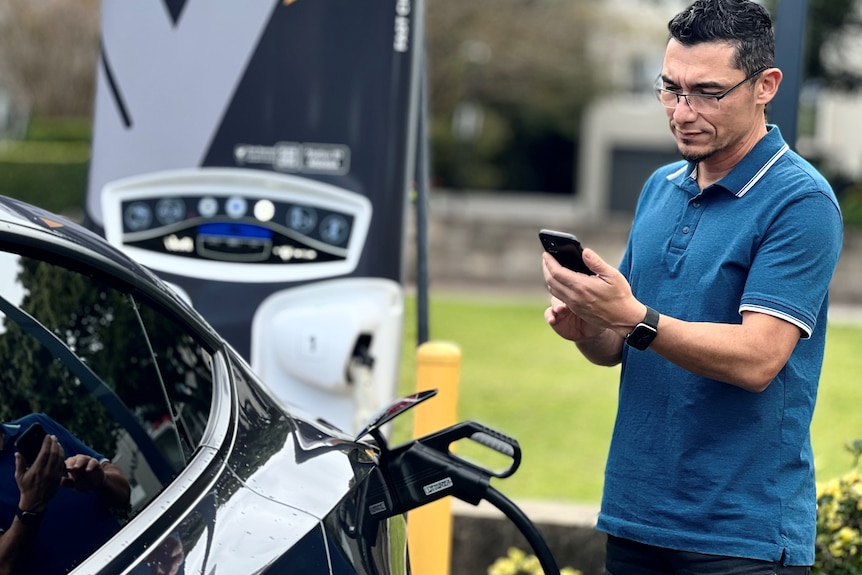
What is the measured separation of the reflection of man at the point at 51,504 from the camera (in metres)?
2.03

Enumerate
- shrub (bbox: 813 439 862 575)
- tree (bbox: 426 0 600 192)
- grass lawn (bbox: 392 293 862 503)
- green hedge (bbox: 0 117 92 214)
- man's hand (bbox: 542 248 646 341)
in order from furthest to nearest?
tree (bbox: 426 0 600 192) < green hedge (bbox: 0 117 92 214) < grass lawn (bbox: 392 293 862 503) < shrub (bbox: 813 439 862 575) < man's hand (bbox: 542 248 646 341)

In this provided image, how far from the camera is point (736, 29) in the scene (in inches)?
88.7

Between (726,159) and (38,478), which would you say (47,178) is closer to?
(38,478)

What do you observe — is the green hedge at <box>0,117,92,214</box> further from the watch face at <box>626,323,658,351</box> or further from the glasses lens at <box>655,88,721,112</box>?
the watch face at <box>626,323,658,351</box>

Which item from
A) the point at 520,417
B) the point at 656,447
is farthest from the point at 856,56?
the point at 656,447

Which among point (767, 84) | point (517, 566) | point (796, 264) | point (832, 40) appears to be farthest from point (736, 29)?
point (832, 40)

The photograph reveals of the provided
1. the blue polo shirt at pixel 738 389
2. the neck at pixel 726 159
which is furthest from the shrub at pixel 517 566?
the neck at pixel 726 159

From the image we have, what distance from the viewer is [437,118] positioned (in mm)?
24766

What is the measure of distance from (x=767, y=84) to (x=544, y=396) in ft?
21.3

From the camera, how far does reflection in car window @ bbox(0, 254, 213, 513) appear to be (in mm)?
2449

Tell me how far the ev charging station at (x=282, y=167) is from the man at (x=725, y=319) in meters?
1.89

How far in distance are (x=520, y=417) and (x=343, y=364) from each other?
12.9ft

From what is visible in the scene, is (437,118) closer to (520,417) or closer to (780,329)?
(520,417)

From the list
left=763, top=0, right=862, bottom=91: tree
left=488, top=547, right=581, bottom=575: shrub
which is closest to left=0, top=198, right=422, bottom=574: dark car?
left=488, top=547, right=581, bottom=575: shrub
